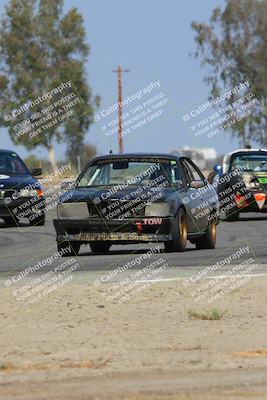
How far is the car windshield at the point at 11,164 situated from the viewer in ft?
85.4

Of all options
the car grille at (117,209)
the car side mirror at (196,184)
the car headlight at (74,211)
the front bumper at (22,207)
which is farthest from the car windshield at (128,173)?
the front bumper at (22,207)

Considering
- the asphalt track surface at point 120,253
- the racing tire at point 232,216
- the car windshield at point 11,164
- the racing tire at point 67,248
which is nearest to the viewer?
the asphalt track surface at point 120,253

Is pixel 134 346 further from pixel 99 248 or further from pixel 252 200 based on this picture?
pixel 252 200

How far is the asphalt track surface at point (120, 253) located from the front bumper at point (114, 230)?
0.27 m

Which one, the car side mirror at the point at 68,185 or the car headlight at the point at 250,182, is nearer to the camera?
the car side mirror at the point at 68,185

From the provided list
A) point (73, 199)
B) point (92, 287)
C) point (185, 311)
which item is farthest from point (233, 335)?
point (73, 199)

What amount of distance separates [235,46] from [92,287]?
6482cm

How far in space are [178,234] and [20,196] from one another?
27.4 ft

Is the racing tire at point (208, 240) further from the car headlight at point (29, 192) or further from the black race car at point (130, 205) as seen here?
the car headlight at point (29, 192)

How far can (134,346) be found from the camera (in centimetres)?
943

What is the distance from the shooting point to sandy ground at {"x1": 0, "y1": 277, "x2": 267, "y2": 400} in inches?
300

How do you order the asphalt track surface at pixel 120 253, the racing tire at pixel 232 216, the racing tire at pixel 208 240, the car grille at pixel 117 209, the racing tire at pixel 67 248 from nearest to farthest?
the asphalt track surface at pixel 120 253 < the car grille at pixel 117 209 < the racing tire at pixel 67 248 < the racing tire at pixel 208 240 < the racing tire at pixel 232 216

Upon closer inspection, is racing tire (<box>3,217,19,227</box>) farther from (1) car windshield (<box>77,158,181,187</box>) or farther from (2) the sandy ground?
(2) the sandy ground

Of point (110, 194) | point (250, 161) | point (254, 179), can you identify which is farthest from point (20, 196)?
point (110, 194)
